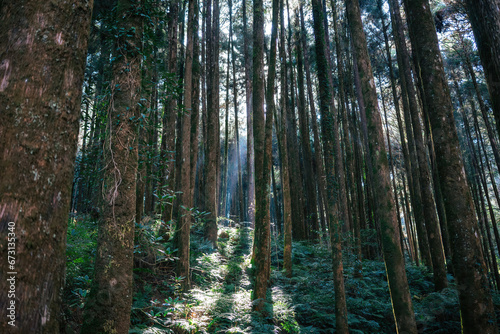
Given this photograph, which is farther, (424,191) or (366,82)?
(424,191)

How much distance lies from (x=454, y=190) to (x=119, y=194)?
465 cm

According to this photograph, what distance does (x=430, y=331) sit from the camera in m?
6.66

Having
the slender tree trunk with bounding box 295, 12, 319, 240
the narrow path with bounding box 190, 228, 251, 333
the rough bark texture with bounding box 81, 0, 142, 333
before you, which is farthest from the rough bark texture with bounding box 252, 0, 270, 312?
the slender tree trunk with bounding box 295, 12, 319, 240

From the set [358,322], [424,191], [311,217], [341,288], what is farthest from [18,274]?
[311,217]

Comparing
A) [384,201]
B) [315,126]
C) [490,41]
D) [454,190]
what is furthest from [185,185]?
[315,126]

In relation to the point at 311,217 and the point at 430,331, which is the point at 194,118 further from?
the point at 311,217

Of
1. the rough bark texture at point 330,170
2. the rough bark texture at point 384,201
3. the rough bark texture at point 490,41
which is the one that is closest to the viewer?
the rough bark texture at point 490,41

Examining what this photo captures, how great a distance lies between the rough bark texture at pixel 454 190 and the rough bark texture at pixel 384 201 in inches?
33.2

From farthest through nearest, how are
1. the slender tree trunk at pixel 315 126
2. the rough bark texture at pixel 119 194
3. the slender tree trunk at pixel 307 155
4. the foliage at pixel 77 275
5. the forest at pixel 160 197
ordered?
the slender tree trunk at pixel 307 155, the slender tree trunk at pixel 315 126, the foliage at pixel 77 275, the rough bark texture at pixel 119 194, the forest at pixel 160 197

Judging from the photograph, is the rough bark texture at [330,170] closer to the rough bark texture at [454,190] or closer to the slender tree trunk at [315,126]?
the rough bark texture at [454,190]

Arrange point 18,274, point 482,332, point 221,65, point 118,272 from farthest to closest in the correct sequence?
point 221,65, point 482,332, point 118,272, point 18,274

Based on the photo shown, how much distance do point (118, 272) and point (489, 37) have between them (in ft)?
17.1

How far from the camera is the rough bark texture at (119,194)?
10.0ft

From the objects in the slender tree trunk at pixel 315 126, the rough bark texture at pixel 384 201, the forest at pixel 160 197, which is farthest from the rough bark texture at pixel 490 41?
the slender tree trunk at pixel 315 126
